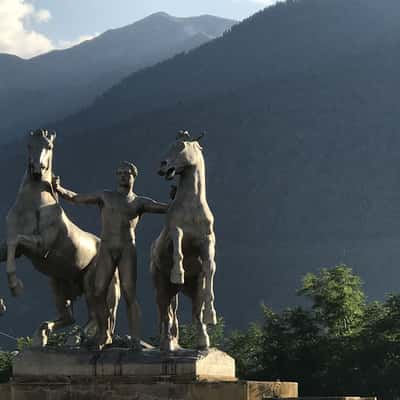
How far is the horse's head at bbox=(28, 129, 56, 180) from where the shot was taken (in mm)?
17984

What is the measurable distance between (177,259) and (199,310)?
2.94 feet

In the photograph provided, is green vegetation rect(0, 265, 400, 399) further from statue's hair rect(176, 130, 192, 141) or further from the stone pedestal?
the stone pedestal

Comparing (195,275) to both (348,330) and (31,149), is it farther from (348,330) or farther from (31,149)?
(348,330)

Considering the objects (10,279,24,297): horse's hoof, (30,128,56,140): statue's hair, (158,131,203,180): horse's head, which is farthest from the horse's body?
(30,128,56,140): statue's hair

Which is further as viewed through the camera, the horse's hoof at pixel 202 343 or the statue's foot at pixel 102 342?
the statue's foot at pixel 102 342

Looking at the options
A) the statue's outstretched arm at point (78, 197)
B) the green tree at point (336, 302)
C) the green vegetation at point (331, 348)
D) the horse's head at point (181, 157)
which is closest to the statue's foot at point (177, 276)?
the horse's head at point (181, 157)

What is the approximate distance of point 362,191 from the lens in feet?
639

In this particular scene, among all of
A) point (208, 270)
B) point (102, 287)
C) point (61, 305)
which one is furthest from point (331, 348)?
point (208, 270)

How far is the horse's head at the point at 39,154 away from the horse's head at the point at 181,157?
6.10ft

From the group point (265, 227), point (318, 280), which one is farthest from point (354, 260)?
point (318, 280)

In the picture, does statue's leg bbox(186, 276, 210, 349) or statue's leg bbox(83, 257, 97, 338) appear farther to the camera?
statue's leg bbox(83, 257, 97, 338)

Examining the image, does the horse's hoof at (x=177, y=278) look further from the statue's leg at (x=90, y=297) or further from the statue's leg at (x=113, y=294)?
the statue's leg at (x=113, y=294)

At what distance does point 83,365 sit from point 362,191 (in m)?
180

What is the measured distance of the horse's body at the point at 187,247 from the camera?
17047 millimetres
